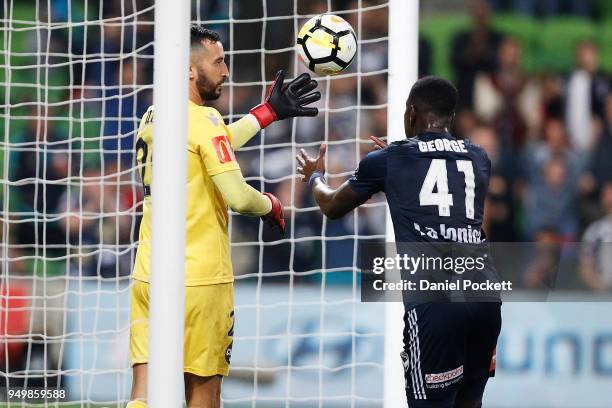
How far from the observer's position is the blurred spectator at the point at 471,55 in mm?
10906

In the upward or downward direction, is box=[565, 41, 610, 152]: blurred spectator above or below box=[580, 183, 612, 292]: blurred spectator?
above

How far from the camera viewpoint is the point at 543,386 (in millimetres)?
8875

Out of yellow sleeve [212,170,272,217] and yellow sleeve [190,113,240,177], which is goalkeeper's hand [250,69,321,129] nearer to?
yellow sleeve [190,113,240,177]

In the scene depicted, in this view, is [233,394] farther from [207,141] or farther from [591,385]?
[207,141]

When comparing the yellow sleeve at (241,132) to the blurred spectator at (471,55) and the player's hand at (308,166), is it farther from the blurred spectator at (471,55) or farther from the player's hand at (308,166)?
the blurred spectator at (471,55)

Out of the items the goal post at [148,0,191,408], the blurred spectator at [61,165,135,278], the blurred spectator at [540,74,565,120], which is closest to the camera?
the goal post at [148,0,191,408]

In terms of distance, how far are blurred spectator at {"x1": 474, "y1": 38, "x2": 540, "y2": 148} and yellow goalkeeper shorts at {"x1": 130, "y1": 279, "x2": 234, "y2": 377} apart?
5.81 m

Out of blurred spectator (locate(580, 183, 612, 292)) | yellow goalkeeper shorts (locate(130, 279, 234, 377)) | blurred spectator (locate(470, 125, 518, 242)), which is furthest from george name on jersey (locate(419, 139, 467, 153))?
blurred spectator (locate(470, 125, 518, 242))

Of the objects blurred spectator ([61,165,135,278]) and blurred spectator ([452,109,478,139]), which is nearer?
blurred spectator ([61,165,135,278])

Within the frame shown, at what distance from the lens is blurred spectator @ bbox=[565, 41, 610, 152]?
1072 cm

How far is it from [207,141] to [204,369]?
3.14 feet

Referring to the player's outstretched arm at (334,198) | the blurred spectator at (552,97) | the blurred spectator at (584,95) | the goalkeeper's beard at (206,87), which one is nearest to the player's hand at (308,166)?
the player's outstretched arm at (334,198)

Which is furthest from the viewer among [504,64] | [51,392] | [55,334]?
[504,64]

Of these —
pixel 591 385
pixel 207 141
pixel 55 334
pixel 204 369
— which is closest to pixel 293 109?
pixel 207 141
